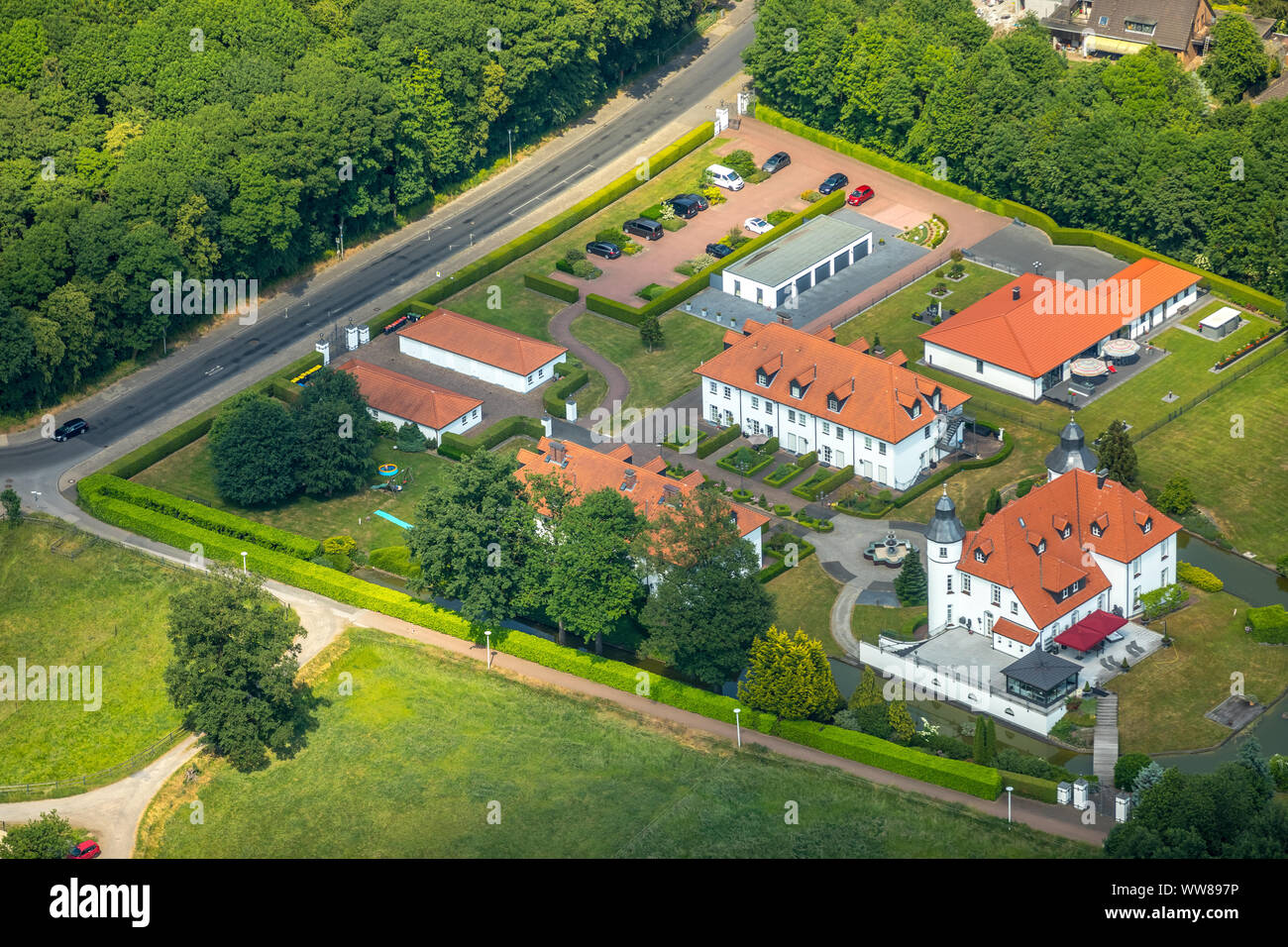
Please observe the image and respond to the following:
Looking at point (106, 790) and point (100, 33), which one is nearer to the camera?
point (106, 790)

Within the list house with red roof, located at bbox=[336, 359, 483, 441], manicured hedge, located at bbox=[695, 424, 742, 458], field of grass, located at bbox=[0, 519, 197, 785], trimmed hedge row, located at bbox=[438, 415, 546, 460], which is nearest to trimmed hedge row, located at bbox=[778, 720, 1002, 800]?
manicured hedge, located at bbox=[695, 424, 742, 458]

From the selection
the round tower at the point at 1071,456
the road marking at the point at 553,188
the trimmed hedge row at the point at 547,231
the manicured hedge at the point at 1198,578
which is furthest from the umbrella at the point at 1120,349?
the road marking at the point at 553,188

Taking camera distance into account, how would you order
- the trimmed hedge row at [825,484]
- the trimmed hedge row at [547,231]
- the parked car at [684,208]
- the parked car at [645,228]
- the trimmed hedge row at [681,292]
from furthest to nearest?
the parked car at [684,208] < the parked car at [645,228] < the trimmed hedge row at [547,231] < the trimmed hedge row at [681,292] < the trimmed hedge row at [825,484]

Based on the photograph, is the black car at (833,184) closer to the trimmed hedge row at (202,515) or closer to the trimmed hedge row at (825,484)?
the trimmed hedge row at (825,484)

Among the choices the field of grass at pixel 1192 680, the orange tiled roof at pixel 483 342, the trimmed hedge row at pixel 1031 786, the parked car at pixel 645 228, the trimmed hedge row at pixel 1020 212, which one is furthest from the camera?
the parked car at pixel 645 228

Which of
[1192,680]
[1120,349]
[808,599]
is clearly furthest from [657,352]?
[1192,680]

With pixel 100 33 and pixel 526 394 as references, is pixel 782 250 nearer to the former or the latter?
pixel 526 394

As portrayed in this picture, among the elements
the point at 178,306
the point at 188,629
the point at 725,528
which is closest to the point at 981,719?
the point at 725,528

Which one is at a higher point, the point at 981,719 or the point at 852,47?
the point at 852,47
